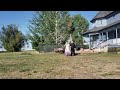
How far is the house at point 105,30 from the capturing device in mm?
39047

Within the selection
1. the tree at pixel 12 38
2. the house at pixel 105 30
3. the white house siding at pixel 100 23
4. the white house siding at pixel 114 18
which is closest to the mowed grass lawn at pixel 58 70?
the house at pixel 105 30

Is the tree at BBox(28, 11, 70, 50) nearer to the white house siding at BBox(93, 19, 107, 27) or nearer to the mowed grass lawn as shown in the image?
the white house siding at BBox(93, 19, 107, 27)

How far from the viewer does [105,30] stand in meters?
43.0

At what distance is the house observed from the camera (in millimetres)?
39047

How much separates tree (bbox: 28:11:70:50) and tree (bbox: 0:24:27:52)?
9.36 ft

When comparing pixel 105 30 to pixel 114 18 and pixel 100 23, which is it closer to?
pixel 114 18

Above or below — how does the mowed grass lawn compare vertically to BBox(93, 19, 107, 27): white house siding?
below

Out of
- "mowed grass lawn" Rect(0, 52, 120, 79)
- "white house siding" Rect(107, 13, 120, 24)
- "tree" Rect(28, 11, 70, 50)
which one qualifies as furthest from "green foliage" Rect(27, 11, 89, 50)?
"mowed grass lawn" Rect(0, 52, 120, 79)

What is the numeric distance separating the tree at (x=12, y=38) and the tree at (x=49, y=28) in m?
2.85

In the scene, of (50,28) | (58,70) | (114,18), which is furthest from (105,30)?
(58,70)

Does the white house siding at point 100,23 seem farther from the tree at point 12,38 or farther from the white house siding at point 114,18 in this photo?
the tree at point 12,38

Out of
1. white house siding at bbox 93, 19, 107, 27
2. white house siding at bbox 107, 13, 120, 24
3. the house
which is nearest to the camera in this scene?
the house
